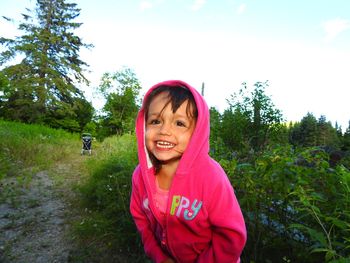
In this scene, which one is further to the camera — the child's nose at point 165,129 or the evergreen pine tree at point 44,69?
the evergreen pine tree at point 44,69

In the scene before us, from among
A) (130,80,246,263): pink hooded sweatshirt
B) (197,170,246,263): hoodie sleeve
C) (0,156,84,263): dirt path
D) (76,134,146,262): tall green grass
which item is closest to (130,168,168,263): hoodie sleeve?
(130,80,246,263): pink hooded sweatshirt

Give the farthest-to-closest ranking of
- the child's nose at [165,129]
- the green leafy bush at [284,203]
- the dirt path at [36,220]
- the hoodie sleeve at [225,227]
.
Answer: the dirt path at [36,220] → the green leafy bush at [284,203] → the child's nose at [165,129] → the hoodie sleeve at [225,227]

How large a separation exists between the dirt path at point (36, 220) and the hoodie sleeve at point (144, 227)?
2031 mm

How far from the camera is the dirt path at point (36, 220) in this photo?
3383 millimetres

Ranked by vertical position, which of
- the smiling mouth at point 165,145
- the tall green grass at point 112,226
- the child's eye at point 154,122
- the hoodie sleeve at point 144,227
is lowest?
the tall green grass at point 112,226

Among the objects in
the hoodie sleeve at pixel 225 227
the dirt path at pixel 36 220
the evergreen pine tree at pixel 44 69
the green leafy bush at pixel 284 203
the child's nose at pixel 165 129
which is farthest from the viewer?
the evergreen pine tree at pixel 44 69

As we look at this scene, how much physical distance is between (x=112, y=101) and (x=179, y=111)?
38421 mm

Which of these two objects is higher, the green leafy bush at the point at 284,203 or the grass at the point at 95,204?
the green leafy bush at the point at 284,203

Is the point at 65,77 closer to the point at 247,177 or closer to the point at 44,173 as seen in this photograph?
the point at 44,173

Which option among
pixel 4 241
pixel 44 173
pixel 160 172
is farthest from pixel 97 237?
pixel 44 173

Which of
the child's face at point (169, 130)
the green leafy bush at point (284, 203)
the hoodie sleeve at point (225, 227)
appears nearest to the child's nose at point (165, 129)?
the child's face at point (169, 130)

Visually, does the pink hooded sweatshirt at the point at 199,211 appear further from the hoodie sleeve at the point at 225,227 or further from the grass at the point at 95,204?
the grass at the point at 95,204

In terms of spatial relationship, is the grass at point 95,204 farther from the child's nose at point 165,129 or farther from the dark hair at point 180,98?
the dark hair at point 180,98

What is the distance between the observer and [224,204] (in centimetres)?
142
